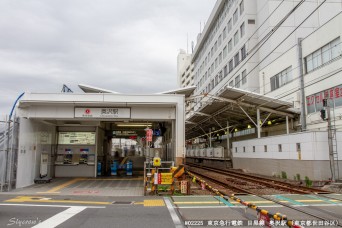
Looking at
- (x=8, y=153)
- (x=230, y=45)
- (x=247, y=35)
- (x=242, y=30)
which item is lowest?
(x=8, y=153)

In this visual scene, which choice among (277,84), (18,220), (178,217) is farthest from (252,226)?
(277,84)

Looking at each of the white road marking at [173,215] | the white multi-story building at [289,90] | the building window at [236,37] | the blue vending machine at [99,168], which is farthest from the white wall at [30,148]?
the building window at [236,37]

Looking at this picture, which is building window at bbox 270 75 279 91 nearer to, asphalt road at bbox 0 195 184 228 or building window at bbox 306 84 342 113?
building window at bbox 306 84 342 113

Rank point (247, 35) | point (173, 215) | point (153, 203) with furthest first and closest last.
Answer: point (247, 35) < point (153, 203) < point (173, 215)

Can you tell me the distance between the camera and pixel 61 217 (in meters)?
8.33

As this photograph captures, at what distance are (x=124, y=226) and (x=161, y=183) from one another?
226 inches

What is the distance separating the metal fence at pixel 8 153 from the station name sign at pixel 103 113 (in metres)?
3.11

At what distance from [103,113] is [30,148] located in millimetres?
4096

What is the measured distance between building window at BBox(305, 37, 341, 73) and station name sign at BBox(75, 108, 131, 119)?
52.6 feet

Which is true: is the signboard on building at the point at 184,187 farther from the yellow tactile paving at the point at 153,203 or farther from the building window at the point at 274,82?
the building window at the point at 274,82

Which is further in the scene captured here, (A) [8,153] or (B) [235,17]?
(B) [235,17]

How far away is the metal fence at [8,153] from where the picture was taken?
13.9m

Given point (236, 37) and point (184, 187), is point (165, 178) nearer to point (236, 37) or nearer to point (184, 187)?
point (184, 187)

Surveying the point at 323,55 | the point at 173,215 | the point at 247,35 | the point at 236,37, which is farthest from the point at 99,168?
the point at 236,37
